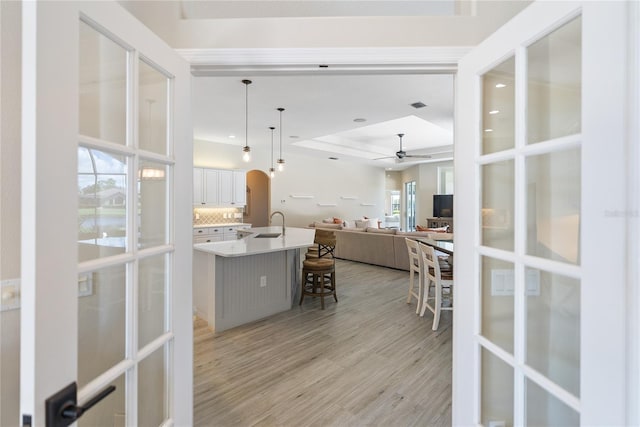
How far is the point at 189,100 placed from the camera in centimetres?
133

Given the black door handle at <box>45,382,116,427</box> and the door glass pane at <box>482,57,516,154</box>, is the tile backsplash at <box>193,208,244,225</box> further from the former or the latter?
the door glass pane at <box>482,57,516,154</box>

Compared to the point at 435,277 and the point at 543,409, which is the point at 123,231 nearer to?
the point at 543,409

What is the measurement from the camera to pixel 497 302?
1.18m

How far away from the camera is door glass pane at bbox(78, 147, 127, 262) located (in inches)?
34.6

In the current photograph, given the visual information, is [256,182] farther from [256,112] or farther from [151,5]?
[151,5]

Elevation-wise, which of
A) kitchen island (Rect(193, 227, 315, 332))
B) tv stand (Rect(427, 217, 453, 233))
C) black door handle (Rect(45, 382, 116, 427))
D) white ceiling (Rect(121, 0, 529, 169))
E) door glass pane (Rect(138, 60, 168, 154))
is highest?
white ceiling (Rect(121, 0, 529, 169))

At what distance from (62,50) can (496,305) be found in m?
1.69

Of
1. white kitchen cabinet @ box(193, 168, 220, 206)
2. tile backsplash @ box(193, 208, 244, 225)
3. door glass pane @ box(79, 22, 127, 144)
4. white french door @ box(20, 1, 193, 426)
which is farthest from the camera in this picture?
tile backsplash @ box(193, 208, 244, 225)

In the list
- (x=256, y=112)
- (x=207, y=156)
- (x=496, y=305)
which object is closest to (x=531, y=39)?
(x=496, y=305)

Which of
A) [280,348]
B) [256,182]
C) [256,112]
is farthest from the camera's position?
[256,182]

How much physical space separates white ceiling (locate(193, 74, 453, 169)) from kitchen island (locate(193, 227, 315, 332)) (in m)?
1.89

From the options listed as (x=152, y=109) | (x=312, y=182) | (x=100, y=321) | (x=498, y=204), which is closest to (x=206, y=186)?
(x=312, y=182)

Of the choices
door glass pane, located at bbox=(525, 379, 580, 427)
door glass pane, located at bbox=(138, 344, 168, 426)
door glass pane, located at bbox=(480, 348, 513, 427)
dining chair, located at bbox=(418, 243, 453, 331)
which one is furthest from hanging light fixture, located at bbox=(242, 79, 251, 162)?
door glass pane, located at bbox=(525, 379, 580, 427)

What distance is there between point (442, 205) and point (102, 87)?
35.4 feet
